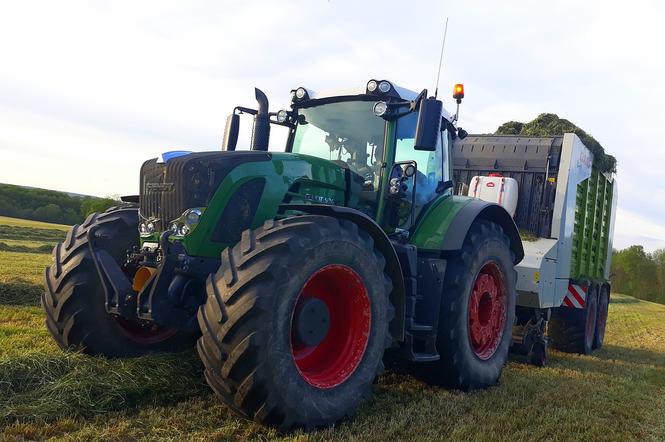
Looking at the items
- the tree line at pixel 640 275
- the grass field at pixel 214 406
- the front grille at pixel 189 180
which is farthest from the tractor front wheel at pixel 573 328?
the tree line at pixel 640 275

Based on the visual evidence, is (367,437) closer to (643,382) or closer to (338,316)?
(338,316)

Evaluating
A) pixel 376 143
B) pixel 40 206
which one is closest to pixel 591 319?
pixel 376 143

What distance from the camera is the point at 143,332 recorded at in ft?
16.5

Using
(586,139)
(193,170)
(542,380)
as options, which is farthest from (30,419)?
(586,139)

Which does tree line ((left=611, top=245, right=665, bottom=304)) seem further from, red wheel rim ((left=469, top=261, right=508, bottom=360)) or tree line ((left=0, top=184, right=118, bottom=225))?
red wheel rim ((left=469, top=261, right=508, bottom=360))

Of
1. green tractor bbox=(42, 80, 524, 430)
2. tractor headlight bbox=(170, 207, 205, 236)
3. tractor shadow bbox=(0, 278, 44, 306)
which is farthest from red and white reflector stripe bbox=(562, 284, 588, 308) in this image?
tractor shadow bbox=(0, 278, 44, 306)

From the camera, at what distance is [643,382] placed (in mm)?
6605

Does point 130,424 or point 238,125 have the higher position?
point 238,125

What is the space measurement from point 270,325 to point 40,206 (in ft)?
150

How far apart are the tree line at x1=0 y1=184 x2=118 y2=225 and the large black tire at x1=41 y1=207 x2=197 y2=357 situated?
37810mm

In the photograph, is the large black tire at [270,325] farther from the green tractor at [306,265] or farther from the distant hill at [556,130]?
the distant hill at [556,130]

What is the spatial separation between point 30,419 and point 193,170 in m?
1.83

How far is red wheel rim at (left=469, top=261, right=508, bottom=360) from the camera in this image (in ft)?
18.5

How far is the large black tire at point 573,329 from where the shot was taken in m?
8.97
